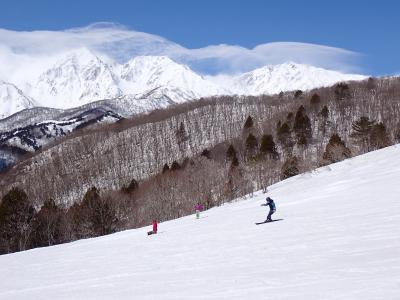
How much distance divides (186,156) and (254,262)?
10705 cm

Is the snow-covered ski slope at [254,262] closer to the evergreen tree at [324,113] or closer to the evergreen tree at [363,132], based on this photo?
the evergreen tree at [363,132]

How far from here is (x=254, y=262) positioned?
1440cm

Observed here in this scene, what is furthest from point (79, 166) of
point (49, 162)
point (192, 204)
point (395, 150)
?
point (395, 150)

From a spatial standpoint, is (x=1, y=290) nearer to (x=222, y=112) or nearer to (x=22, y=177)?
(x=22, y=177)

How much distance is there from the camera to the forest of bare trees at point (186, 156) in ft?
213

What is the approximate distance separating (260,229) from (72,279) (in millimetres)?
9657

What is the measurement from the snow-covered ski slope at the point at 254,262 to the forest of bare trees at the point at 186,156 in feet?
107

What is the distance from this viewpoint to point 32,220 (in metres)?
64.2

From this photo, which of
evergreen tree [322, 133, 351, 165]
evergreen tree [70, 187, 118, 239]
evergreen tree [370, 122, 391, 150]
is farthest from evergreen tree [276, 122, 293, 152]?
evergreen tree [70, 187, 118, 239]

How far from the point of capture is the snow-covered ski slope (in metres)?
10.5

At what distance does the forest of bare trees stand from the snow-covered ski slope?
107ft

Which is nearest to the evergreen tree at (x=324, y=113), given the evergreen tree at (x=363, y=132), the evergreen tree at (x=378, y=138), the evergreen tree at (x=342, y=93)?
the evergreen tree at (x=342, y=93)

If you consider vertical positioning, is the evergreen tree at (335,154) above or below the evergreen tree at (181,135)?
below

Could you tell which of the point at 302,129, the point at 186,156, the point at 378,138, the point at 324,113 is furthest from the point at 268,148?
the point at 186,156
